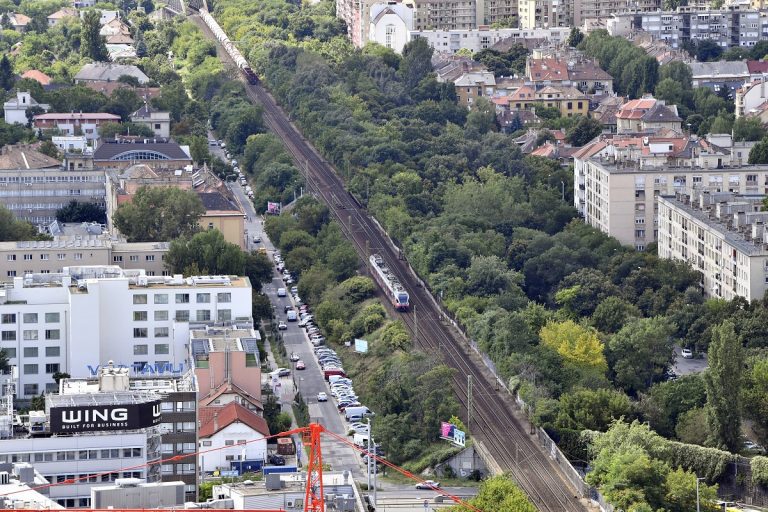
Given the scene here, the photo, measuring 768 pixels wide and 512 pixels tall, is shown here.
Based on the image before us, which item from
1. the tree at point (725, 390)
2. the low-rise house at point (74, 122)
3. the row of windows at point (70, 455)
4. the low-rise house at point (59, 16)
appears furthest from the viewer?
the low-rise house at point (59, 16)

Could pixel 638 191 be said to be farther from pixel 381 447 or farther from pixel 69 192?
pixel 381 447

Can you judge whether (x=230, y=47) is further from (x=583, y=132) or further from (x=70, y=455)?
(x=70, y=455)

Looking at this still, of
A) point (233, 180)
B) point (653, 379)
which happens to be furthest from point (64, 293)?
point (233, 180)

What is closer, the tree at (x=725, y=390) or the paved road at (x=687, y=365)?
the tree at (x=725, y=390)

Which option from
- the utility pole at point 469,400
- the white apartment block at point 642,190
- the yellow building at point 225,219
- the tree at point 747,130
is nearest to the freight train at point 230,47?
the tree at point 747,130

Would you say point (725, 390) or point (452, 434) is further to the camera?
point (452, 434)

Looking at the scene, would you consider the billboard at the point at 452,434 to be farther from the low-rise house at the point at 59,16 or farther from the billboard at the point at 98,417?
the low-rise house at the point at 59,16

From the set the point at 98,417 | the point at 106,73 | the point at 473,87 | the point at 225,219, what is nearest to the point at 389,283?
the point at 225,219
